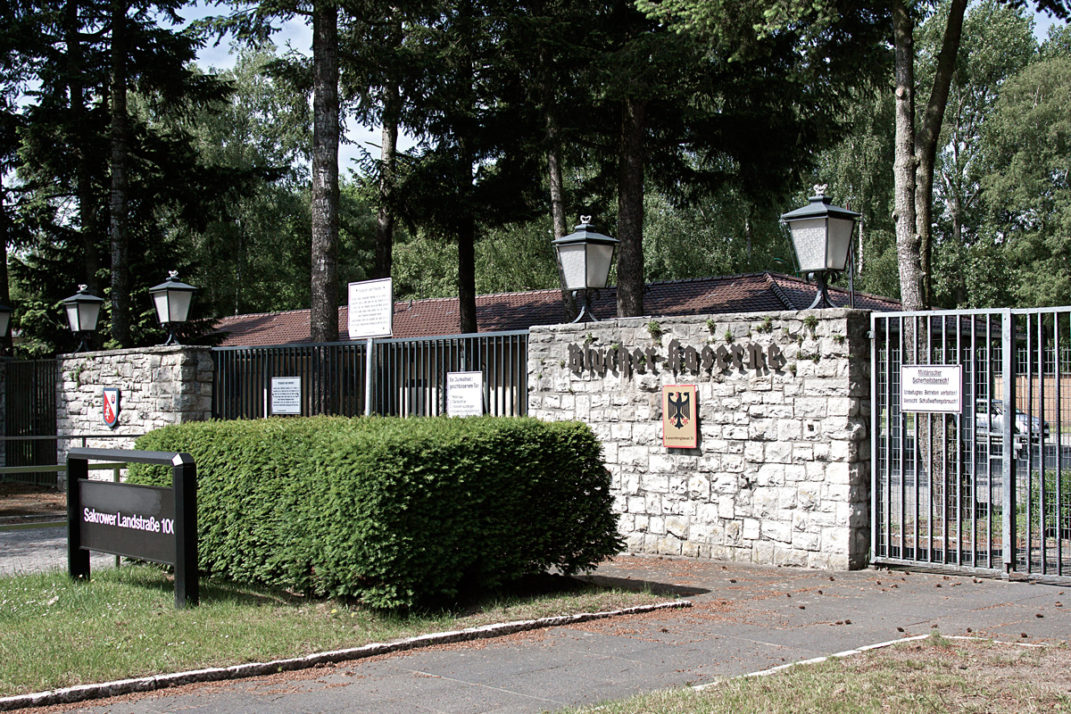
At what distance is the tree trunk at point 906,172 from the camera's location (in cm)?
1231

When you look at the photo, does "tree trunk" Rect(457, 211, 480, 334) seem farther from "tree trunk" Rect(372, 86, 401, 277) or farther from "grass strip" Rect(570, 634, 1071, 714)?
"grass strip" Rect(570, 634, 1071, 714)

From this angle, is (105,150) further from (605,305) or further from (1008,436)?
(1008,436)

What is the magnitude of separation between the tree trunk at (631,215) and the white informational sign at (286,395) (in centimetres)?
638

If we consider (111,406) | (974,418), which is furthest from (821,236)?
(111,406)

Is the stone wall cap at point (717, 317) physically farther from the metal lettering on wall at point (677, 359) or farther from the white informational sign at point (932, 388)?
the white informational sign at point (932, 388)

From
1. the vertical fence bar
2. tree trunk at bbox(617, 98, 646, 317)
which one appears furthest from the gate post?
tree trunk at bbox(617, 98, 646, 317)

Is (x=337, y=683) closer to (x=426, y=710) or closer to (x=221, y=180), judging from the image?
(x=426, y=710)

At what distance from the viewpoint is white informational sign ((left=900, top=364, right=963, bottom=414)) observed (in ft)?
30.1

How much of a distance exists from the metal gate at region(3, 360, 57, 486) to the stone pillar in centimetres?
45

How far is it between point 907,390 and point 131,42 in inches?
748

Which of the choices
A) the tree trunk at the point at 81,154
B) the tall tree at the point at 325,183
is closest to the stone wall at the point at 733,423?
the tall tree at the point at 325,183

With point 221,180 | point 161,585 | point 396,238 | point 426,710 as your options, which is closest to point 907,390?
point 426,710

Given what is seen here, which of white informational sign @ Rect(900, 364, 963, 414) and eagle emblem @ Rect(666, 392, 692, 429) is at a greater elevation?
white informational sign @ Rect(900, 364, 963, 414)

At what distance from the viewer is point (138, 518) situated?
8141 mm
